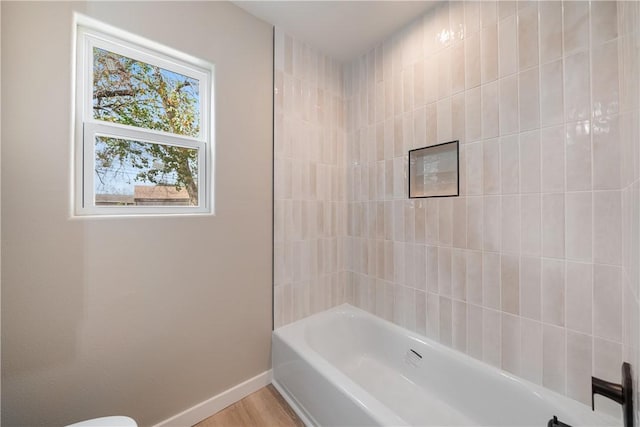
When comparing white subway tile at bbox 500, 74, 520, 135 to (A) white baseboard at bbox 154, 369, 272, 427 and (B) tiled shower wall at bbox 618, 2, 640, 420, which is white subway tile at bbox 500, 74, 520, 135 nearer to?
(B) tiled shower wall at bbox 618, 2, 640, 420

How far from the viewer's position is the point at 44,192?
1.10m

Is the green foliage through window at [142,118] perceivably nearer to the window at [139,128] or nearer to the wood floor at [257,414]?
the window at [139,128]

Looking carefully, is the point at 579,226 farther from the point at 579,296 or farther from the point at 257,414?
the point at 257,414

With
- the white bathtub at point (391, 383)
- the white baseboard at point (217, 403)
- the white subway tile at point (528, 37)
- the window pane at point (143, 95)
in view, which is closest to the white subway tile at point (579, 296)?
the white bathtub at point (391, 383)

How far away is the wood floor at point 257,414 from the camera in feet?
4.98

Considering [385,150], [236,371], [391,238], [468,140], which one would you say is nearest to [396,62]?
[385,150]

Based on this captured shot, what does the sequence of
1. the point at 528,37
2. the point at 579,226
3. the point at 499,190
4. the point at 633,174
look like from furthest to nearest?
1. the point at 499,190
2. the point at 528,37
3. the point at 579,226
4. the point at 633,174

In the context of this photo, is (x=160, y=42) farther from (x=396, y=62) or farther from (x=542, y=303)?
(x=542, y=303)

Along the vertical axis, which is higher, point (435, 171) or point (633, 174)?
point (435, 171)

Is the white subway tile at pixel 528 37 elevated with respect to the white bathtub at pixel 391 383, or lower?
elevated

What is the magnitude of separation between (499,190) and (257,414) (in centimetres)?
203

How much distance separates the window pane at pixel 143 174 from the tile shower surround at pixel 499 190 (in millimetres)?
625

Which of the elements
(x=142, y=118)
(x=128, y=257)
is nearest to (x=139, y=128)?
(x=142, y=118)

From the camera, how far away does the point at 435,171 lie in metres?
1.69
